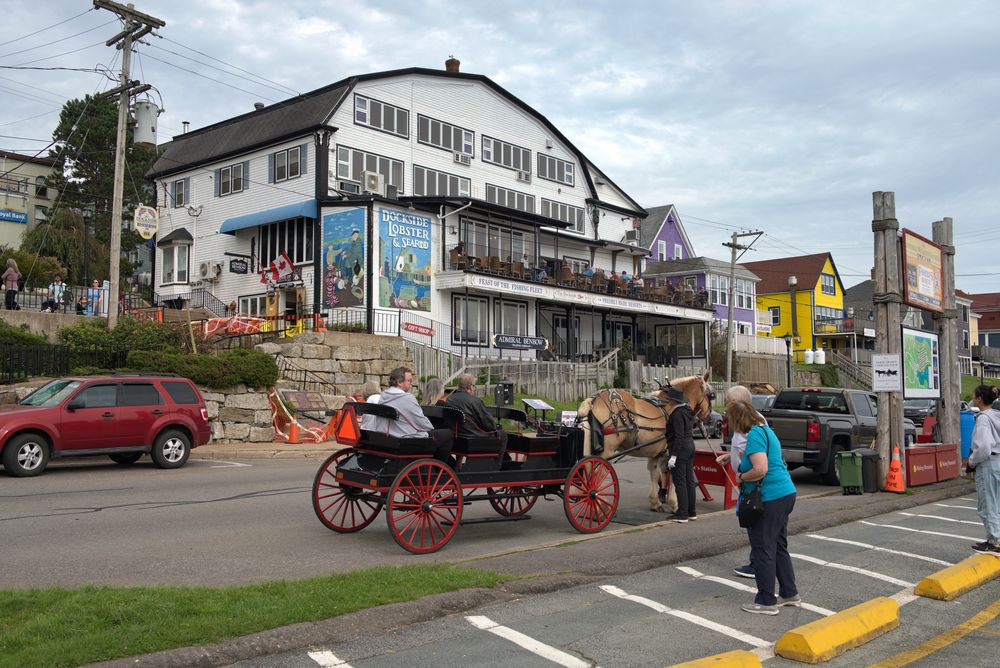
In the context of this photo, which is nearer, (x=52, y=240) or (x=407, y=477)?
(x=407, y=477)

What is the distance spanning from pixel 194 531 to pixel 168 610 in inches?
178

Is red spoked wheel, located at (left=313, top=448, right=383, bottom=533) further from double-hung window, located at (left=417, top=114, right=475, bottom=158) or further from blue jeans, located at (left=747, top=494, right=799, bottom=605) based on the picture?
double-hung window, located at (left=417, top=114, right=475, bottom=158)

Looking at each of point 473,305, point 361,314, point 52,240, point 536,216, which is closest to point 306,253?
point 361,314

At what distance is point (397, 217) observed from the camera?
112 ft

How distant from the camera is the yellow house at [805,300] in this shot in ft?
218

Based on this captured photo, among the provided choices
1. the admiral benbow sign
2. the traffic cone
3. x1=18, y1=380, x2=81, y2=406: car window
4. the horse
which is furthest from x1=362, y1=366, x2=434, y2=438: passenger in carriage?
the admiral benbow sign

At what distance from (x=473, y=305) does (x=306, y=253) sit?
26.4ft

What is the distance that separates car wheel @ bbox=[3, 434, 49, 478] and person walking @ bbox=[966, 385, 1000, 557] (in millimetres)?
14774

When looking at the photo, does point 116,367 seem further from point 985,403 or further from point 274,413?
point 985,403

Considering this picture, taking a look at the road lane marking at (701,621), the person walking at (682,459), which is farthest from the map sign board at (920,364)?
the road lane marking at (701,621)

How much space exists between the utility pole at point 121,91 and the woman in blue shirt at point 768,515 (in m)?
20.3

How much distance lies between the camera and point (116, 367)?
22188 mm

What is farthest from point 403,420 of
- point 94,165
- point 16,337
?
point 94,165

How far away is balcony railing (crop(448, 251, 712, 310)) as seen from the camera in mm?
36031
